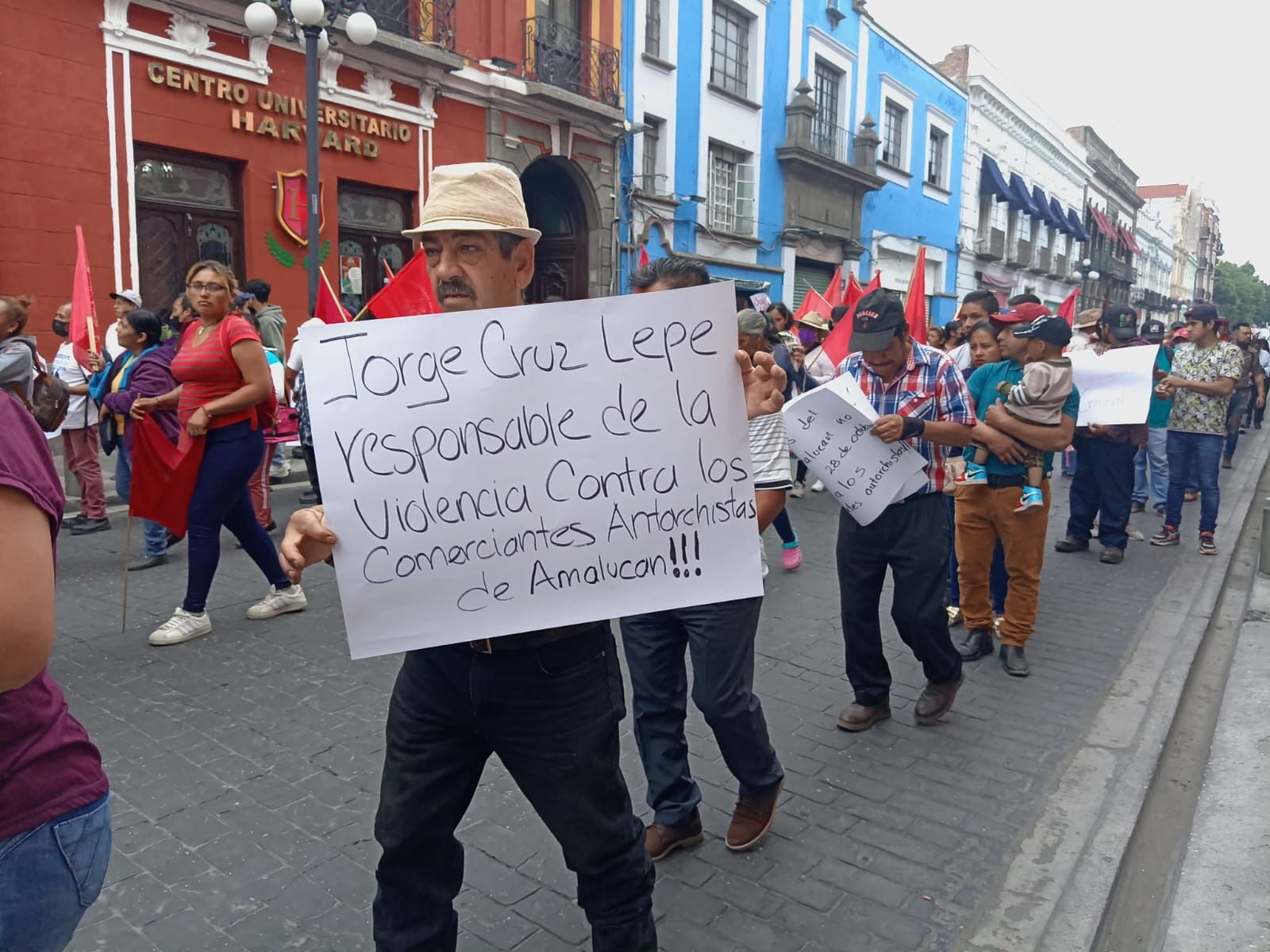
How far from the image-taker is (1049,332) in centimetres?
502

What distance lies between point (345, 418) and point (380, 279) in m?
13.1

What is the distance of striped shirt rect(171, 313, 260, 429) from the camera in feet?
16.3

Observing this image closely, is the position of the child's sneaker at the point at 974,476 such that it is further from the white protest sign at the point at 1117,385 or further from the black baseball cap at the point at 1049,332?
the white protest sign at the point at 1117,385

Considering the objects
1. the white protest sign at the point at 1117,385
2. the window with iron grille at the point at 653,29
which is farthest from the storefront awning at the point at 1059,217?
the white protest sign at the point at 1117,385

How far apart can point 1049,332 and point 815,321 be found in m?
5.58

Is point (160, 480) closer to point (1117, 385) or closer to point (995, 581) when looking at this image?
point (995, 581)

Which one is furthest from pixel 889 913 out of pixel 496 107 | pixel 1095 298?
pixel 1095 298

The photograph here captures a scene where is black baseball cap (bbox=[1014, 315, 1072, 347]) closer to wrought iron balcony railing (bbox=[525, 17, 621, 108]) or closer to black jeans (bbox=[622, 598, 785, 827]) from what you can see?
black jeans (bbox=[622, 598, 785, 827])

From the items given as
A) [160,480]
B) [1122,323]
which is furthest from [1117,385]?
[160,480]

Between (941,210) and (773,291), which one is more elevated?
(941,210)

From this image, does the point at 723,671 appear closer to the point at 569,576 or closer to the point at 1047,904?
the point at 569,576

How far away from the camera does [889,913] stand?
2.84 metres

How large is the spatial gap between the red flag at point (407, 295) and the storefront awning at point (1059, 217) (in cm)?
3679

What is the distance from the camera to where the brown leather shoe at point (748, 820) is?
314 centimetres
